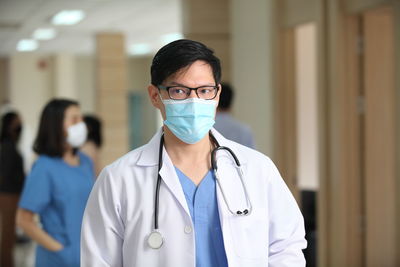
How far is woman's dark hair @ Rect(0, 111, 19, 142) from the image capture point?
5573 mm

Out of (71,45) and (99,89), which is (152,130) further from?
(99,89)

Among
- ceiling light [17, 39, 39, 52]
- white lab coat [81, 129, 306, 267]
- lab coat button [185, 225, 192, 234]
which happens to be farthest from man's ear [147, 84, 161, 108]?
ceiling light [17, 39, 39, 52]

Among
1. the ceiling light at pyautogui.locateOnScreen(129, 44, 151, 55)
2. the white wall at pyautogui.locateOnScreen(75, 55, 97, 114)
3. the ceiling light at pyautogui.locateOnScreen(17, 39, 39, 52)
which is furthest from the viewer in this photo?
the white wall at pyautogui.locateOnScreen(75, 55, 97, 114)

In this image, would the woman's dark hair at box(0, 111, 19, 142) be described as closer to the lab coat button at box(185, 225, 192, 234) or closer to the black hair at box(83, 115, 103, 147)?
the black hair at box(83, 115, 103, 147)

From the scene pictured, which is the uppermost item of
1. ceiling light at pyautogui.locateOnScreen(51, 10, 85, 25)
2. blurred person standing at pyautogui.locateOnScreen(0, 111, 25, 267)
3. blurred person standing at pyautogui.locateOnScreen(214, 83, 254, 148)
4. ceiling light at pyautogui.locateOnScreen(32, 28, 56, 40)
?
ceiling light at pyautogui.locateOnScreen(51, 10, 85, 25)

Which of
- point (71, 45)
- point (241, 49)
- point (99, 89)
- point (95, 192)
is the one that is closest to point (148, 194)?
point (95, 192)

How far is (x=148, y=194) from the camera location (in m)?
1.64

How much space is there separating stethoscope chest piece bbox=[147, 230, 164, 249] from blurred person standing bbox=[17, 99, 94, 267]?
1254mm

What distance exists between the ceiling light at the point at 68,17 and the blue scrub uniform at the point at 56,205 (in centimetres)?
529

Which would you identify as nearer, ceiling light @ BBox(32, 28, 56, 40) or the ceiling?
the ceiling

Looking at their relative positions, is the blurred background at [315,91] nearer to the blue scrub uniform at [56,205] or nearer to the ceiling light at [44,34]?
the ceiling light at [44,34]

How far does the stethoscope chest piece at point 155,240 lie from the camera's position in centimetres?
160

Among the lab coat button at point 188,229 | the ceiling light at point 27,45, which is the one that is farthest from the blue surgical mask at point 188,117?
the ceiling light at point 27,45

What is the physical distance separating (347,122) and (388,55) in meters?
0.53
